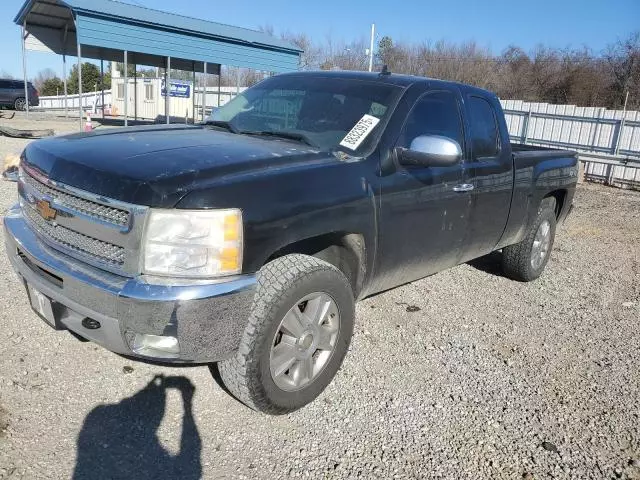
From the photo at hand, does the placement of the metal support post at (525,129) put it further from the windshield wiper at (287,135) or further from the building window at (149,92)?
the building window at (149,92)

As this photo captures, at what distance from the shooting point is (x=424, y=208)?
11.7ft

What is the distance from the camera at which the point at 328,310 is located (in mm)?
3025


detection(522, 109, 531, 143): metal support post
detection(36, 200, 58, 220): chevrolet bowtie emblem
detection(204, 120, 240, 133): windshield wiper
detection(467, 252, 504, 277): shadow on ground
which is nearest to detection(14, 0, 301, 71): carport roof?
detection(522, 109, 531, 143): metal support post

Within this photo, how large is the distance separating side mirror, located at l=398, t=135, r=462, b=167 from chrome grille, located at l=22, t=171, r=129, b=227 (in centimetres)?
173

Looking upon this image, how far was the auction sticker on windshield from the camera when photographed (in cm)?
328

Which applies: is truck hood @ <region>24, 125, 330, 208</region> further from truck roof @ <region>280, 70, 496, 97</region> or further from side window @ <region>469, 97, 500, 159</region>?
side window @ <region>469, 97, 500, 159</region>

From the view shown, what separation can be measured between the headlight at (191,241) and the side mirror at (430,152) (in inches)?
52.5

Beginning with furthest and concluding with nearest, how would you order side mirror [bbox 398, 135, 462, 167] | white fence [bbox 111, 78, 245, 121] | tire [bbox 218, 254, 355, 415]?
white fence [bbox 111, 78, 245, 121] → side mirror [bbox 398, 135, 462, 167] → tire [bbox 218, 254, 355, 415]

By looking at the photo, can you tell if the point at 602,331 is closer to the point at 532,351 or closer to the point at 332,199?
the point at 532,351

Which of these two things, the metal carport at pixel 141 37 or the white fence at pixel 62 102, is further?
the white fence at pixel 62 102

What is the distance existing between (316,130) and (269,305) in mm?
1392

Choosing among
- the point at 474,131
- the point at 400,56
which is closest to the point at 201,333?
the point at 474,131

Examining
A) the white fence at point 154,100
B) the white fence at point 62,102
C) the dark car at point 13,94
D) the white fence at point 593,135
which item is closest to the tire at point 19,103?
the dark car at point 13,94

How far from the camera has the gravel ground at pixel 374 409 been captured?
258 centimetres
